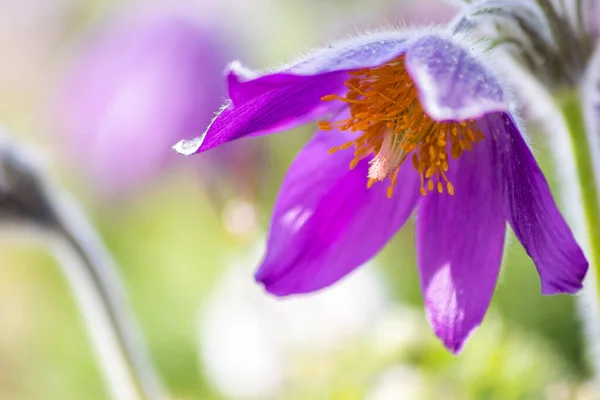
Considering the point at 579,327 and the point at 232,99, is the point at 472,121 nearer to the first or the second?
the point at 232,99

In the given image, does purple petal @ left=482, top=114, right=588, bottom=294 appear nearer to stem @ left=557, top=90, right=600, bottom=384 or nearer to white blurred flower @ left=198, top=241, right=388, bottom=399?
stem @ left=557, top=90, right=600, bottom=384

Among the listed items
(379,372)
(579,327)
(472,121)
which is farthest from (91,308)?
(579,327)

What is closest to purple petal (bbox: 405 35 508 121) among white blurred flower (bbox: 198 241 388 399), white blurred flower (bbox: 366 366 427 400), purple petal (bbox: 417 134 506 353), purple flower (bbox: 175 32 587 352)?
purple flower (bbox: 175 32 587 352)

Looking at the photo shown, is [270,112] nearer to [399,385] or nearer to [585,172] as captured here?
[585,172]

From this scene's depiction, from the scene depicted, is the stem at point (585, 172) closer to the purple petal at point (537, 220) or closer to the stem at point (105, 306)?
the purple petal at point (537, 220)

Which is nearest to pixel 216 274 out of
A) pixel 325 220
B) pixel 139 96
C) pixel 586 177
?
pixel 139 96
